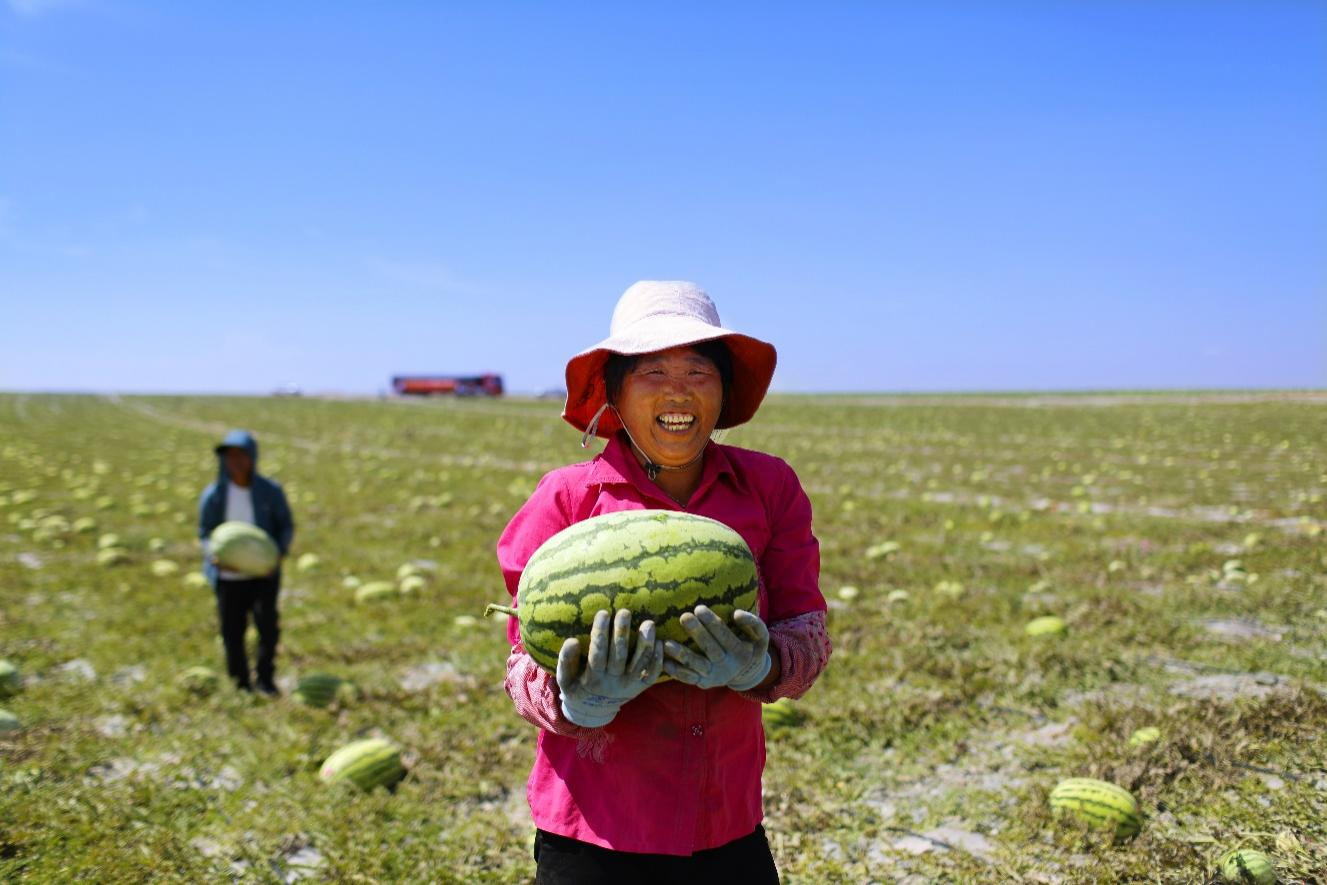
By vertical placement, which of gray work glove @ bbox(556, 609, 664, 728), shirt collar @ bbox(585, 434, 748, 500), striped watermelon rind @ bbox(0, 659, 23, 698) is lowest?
striped watermelon rind @ bbox(0, 659, 23, 698)

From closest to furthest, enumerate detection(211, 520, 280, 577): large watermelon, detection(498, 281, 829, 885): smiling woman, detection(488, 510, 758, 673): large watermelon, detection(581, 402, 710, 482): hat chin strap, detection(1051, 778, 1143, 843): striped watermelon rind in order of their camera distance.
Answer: detection(488, 510, 758, 673): large watermelon
detection(498, 281, 829, 885): smiling woman
detection(581, 402, 710, 482): hat chin strap
detection(1051, 778, 1143, 843): striped watermelon rind
detection(211, 520, 280, 577): large watermelon

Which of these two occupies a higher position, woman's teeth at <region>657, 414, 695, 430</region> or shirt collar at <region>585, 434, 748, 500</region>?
woman's teeth at <region>657, 414, 695, 430</region>

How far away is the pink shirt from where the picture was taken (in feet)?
6.75

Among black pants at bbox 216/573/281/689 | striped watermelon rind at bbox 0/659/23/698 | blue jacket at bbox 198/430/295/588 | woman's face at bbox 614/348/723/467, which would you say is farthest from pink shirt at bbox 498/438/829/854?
striped watermelon rind at bbox 0/659/23/698

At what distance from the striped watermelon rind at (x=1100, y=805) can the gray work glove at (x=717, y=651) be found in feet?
8.58

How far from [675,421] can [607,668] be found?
69 centimetres

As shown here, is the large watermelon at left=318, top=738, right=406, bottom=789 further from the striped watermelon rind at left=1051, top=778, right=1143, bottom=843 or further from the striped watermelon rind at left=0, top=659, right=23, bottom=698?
the striped watermelon rind at left=1051, top=778, right=1143, bottom=843

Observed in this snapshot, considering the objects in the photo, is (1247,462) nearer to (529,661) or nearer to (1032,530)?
(1032,530)

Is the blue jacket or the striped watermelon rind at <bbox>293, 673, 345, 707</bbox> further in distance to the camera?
the blue jacket

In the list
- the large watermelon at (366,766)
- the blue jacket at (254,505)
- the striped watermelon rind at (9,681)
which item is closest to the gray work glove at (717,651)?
the large watermelon at (366,766)

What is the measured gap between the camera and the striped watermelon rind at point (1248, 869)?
119 inches

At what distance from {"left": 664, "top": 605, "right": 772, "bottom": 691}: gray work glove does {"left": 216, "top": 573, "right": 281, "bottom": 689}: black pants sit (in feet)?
A: 16.4

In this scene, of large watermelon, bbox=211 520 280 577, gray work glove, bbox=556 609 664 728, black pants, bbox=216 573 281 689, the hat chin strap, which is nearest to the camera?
gray work glove, bbox=556 609 664 728

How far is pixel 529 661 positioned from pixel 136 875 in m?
2.64
